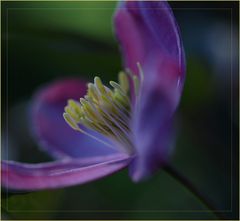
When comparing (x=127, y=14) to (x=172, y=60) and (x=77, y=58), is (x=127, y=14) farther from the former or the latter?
(x=77, y=58)

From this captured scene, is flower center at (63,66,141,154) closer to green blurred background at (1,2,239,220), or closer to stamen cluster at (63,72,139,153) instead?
stamen cluster at (63,72,139,153)

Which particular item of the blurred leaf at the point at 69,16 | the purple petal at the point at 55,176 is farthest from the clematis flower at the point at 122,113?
the blurred leaf at the point at 69,16

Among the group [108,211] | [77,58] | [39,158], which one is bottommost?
[108,211]

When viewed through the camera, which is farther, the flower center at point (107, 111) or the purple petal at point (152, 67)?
the flower center at point (107, 111)

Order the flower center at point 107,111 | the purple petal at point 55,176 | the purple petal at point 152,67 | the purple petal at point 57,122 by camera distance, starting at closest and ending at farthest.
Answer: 1. the purple petal at point 152,67
2. the purple petal at point 55,176
3. the flower center at point 107,111
4. the purple petal at point 57,122

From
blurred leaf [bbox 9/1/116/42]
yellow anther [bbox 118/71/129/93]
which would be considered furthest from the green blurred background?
yellow anther [bbox 118/71/129/93]

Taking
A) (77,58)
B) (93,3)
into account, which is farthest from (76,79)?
(93,3)

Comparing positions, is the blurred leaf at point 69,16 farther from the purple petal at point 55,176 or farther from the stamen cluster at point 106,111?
the purple petal at point 55,176
